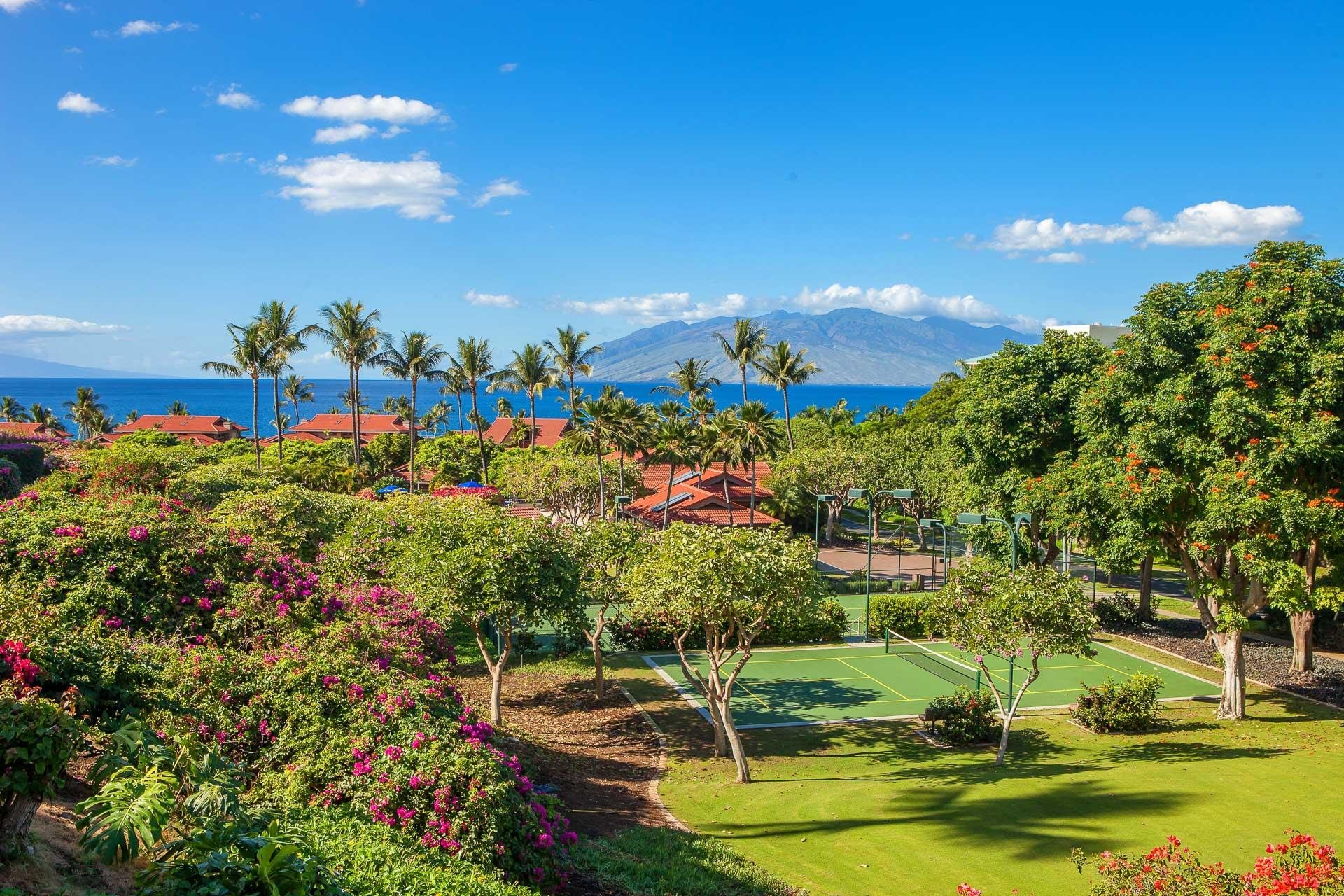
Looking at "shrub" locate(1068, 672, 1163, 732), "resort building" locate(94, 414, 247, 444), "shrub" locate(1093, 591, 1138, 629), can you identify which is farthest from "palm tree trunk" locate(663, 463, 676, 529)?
"resort building" locate(94, 414, 247, 444)

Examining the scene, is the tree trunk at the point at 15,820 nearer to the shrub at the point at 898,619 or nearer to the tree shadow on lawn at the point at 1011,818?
the tree shadow on lawn at the point at 1011,818

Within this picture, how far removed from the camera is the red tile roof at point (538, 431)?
99.3 meters

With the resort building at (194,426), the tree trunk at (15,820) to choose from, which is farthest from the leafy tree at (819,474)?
the resort building at (194,426)

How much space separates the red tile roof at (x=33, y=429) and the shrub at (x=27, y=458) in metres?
27.7

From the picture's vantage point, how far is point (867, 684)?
26672mm

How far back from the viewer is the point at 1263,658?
28.9 meters

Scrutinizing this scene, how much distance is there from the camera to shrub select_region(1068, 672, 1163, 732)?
2155 centimetres

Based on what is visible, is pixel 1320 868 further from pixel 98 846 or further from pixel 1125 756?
pixel 1125 756

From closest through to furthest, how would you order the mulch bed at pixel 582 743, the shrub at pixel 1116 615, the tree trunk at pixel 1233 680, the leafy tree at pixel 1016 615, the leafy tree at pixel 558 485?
the mulch bed at pixel 582 743, the leafy tree at pixel 1016 615, the tree trunk at pixel 1233 680, the shrub at pixel 1116 615, the leafy tree at pixel 558 485

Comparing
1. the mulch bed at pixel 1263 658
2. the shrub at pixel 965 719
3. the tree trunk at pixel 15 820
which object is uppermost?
the tree trunk at pixel 15 820

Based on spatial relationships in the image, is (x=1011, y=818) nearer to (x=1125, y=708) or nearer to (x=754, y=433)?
(x=1125, y=708)

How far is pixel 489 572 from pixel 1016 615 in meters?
11.4

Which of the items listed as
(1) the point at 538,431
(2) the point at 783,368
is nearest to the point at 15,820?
(2) the point at 783,368

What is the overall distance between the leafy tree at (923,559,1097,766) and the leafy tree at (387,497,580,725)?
29.1 feet
